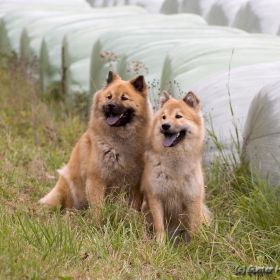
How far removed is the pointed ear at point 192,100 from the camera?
703 centimetres

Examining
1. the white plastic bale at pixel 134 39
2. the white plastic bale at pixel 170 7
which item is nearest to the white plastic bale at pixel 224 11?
the white plastic bale at pixel 170 7

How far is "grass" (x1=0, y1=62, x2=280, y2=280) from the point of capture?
561cm

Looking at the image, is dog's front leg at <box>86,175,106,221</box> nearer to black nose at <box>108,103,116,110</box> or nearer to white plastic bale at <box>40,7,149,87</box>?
black nose at <box>108,103,116,110</box>

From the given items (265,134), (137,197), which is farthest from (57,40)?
(265,134)

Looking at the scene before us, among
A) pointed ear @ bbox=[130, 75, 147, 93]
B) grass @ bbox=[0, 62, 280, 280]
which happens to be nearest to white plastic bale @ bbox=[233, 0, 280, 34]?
grass @ bbox=[0, 62, 280, 280]

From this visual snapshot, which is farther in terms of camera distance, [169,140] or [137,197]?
[137,197]

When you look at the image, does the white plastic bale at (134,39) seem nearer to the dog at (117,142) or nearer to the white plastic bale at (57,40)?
the white plastic bale at (57,40)

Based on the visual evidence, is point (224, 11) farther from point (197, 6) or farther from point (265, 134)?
point (265, 134)

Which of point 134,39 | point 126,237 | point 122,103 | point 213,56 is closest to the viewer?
point 126,237

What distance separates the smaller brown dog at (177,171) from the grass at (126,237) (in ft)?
0.67

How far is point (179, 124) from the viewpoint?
22.6ft

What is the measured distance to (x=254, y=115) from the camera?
7520 millimetres

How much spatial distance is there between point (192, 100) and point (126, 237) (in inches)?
51.5

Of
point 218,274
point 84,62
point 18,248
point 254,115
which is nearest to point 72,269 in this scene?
point 18,248
